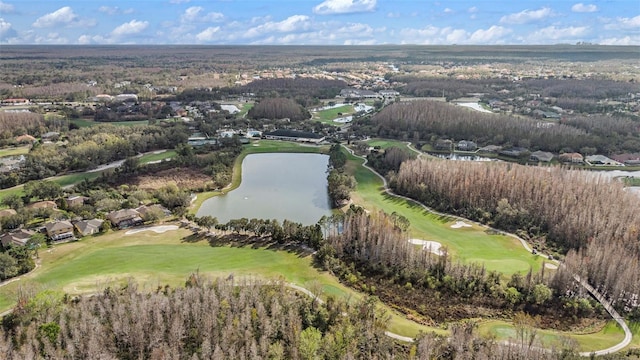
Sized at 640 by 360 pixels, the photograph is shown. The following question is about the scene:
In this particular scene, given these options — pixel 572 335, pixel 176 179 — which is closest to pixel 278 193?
pixel 176 179

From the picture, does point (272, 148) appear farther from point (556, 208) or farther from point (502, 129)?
point (556, 208)

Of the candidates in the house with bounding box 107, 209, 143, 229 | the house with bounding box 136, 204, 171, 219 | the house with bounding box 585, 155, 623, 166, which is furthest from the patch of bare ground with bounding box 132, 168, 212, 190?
the house with bounding box 585, 155, 623, 166

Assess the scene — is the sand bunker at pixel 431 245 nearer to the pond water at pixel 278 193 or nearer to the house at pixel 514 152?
the pond water at pixel 278 193

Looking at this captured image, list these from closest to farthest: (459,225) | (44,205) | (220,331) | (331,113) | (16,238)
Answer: (220,331)
(16,238)
(459,225)
(44,205)
(331,113)

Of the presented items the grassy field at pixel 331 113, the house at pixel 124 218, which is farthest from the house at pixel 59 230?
the grassy field at pixel 331 113

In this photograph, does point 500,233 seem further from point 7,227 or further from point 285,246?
point 7,227

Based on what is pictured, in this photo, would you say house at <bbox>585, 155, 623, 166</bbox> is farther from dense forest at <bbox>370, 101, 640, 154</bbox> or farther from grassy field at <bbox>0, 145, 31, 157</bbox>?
grassy field at <bbox>0, 145, 31, 157</bbox>
